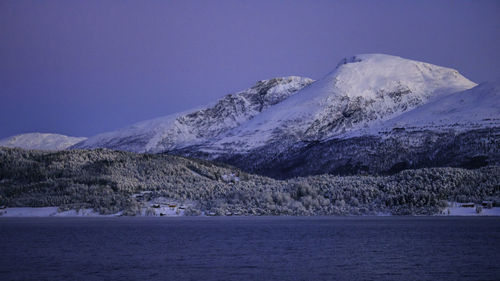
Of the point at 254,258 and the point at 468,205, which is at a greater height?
the point at 254,258

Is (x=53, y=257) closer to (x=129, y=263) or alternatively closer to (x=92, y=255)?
(x=92, y=255)

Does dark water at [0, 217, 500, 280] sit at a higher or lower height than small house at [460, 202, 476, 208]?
higher

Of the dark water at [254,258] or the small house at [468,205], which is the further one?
the small house at [468,205]

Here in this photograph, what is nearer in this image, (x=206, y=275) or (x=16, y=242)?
(x=206, y=275)

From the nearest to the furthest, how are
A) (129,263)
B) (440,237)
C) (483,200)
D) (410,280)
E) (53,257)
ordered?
1. (410,280)
2. (129,263)
3. (53,257)
4. (440,237)
5. (483,200)

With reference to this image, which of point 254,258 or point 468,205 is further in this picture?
point 468,205

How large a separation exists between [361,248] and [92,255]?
34.9m

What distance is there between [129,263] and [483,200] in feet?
517

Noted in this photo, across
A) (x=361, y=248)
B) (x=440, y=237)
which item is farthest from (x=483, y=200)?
(x=361, y=248)

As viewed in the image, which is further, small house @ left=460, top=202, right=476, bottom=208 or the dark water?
small house @ left=460, top=202, right=476, bottom=208

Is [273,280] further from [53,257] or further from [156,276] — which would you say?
[53,257]

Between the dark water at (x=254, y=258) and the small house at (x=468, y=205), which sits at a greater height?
the dark water at (x=254, y=258)

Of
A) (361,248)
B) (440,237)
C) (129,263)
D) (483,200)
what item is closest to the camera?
(129,263)

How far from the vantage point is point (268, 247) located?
8269 centimetres
